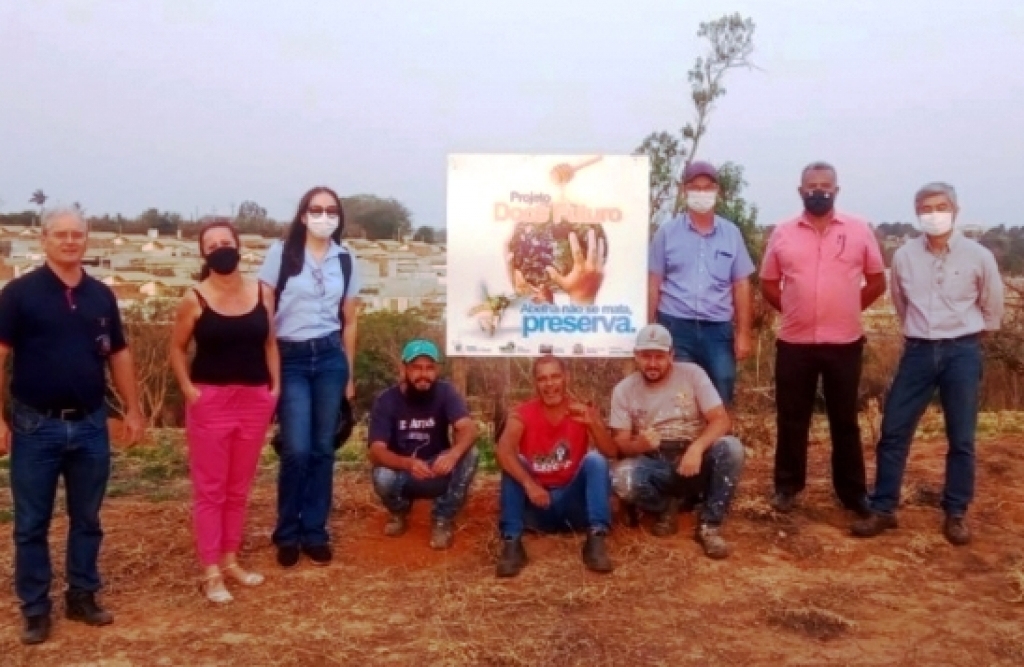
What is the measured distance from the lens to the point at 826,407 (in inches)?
265

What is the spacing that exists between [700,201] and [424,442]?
2087mm

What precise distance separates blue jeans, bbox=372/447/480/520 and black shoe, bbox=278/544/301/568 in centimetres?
62

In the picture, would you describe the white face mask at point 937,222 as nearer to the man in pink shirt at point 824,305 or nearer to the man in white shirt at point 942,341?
the man in white shirt at point 942,341

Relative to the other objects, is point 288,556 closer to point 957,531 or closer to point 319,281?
point 319,281

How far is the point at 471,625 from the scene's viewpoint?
518cm

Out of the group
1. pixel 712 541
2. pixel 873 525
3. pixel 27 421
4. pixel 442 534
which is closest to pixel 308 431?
pixel 442 534

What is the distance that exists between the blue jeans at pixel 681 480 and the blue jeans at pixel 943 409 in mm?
973

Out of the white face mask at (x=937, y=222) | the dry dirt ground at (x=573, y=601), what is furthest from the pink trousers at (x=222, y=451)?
the white face mask at (x=937, y=222)

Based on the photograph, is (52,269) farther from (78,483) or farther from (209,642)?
(209,642)

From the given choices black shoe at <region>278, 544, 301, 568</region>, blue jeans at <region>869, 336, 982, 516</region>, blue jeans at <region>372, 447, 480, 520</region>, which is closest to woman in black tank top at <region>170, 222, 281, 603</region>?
black shoe at <region>278, 544, 301, 568</region>

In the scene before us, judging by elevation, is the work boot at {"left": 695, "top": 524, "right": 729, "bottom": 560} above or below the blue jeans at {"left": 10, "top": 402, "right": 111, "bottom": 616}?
below

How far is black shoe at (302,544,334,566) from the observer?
6.02 metres

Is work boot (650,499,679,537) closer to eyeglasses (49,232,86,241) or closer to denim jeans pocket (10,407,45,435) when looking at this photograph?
denim jeans pocket (10,407,45,435)

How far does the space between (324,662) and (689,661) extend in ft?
5.10
